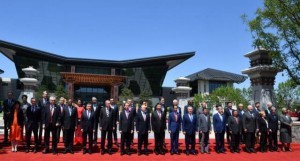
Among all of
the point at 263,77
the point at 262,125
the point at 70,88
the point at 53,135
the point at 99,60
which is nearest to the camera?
the point at 53,135

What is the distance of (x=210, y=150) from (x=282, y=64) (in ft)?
18.3

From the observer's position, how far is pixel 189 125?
987cm

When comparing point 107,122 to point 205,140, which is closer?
point 107,122

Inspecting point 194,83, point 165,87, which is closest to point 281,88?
point 194,83

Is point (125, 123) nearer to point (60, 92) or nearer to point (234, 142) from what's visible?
point (234, 142)

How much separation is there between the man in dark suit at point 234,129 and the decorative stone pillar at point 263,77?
→ 11.2 ft

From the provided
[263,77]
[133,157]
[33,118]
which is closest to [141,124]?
[133,157]

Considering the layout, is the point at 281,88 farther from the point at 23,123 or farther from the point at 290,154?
the point at 23,123

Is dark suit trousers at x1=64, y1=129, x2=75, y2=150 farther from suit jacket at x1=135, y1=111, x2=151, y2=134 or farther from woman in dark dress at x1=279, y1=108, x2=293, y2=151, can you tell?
woman in dark dress at x1=279, y1=108, x2=293, y2=151

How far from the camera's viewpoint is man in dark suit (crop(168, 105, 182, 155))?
974 centimetres

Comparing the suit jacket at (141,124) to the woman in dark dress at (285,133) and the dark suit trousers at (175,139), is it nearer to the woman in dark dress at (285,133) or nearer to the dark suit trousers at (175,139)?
the dark suit trousers at (175,139)

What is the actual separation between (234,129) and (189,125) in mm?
1760

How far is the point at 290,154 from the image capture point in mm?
10055

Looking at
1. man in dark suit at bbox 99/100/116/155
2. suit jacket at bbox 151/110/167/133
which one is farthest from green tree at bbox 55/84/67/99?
suit jacket at bbox 151/110/167/133
